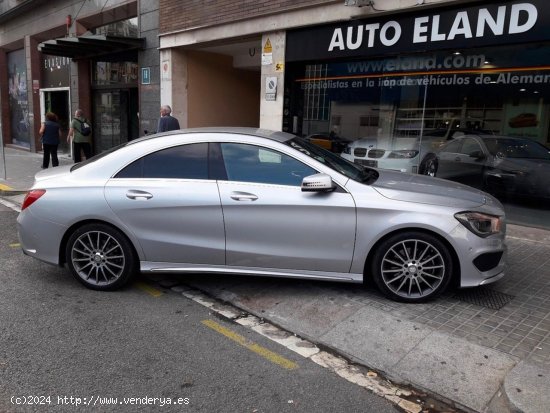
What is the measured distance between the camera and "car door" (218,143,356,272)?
4.50 m

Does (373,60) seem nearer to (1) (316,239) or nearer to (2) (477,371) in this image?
(1) (316,239)

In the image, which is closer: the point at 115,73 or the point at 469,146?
the point at 469,146

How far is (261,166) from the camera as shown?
4.73 meters

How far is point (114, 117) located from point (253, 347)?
45.8ft

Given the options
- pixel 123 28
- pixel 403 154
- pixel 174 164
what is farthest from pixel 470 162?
pixel 123 28

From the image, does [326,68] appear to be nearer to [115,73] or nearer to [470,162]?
[470,162]

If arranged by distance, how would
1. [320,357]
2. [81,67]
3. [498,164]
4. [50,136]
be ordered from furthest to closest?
[81,67] → [50,136] → [498,164] → [320,357]

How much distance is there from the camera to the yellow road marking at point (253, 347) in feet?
11.9

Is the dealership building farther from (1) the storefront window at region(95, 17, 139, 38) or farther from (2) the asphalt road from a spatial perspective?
(2) the asphalt road

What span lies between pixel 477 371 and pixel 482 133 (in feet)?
18.1

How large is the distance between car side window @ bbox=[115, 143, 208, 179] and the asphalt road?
1224 mm

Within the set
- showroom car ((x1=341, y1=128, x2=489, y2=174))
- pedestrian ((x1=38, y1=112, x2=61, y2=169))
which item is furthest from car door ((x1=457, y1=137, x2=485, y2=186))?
pedestrian ((x1=38, y1=112, x2=61, y2=169))

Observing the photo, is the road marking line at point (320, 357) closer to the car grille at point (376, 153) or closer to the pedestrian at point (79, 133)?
the car grille at point (376, 153)

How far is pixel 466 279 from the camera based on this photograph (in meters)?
4.46
